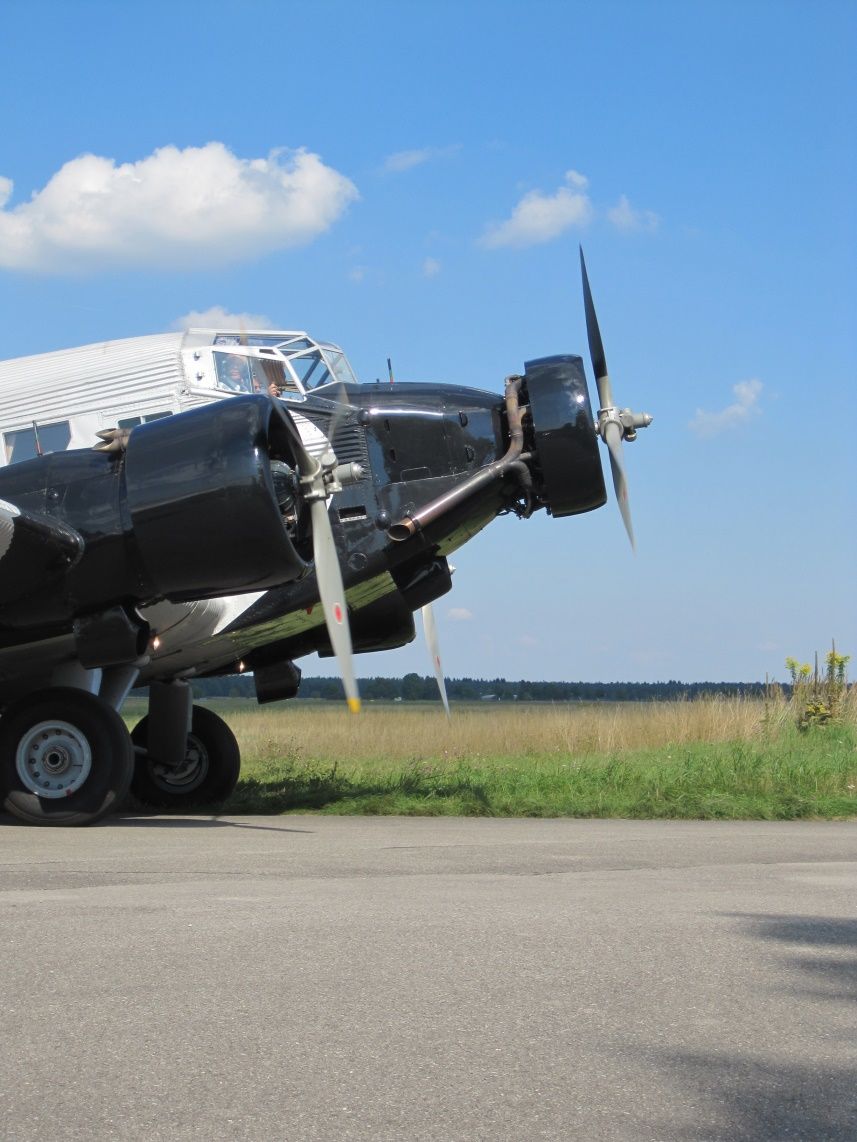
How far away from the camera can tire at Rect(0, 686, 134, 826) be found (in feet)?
35.2

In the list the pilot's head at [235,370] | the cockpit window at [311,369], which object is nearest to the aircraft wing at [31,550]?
the pilot's head at [235,370]

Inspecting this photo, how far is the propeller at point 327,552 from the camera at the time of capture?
10.3 meters

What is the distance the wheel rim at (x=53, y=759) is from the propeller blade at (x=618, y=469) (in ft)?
17.5

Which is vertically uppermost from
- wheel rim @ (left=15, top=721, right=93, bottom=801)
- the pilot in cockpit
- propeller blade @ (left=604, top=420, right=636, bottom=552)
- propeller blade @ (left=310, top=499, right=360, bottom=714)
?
the pilot in cockpit

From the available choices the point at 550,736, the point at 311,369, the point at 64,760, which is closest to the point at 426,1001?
Answer: the point at 64,760

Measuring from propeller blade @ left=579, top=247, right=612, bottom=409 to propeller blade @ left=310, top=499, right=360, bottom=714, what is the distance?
313 centimetres

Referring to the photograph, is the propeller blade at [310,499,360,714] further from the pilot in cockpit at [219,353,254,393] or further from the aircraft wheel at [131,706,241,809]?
the aircraft wheel at [131,706,241,809]

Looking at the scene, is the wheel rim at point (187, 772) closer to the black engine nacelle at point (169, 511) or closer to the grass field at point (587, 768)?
the grass field at point (587, 768)

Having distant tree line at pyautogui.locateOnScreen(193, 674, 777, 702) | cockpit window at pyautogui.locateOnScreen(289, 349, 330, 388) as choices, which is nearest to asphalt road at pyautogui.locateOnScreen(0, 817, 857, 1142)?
cockpit window at pyautogui.locateOnScreen(289, 349, 330, 388)

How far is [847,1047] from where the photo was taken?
3.82 m

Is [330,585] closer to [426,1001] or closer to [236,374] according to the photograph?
[236,374]

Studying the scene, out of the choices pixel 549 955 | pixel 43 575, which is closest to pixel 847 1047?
pixel 549 955

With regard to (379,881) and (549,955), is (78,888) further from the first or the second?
(549,955)

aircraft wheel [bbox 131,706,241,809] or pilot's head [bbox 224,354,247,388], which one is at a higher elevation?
pilot's head [bbox 224,354,247,388]
